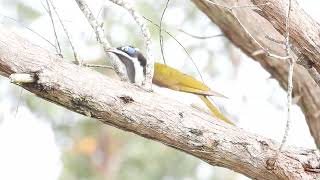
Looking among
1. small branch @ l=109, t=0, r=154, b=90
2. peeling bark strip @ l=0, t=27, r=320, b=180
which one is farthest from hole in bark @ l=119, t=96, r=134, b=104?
small branch @ l=109, t=0, r=154, b=90

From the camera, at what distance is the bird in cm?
234

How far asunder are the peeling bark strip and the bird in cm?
19

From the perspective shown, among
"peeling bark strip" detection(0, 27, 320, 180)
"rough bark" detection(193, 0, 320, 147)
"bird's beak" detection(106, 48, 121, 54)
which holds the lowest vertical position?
"peeling bark strip" detection(0, 27, 320, 180)

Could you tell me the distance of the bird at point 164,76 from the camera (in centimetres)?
234

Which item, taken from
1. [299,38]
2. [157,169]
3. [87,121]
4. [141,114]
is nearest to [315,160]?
[299,38]

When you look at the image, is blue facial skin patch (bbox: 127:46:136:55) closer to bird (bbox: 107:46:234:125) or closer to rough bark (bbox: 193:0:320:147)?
bird (bbox: 107:46:234:125)

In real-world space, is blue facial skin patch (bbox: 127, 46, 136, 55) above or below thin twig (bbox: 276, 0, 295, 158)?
above

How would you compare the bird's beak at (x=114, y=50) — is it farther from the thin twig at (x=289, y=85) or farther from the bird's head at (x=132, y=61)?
the thin twig at (x=289, y=85)

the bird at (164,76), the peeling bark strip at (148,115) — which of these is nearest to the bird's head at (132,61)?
the bird at (164,76)

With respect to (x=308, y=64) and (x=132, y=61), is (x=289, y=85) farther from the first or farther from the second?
(x=132, y=61)

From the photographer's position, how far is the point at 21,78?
198cm

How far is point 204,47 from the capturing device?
496cm

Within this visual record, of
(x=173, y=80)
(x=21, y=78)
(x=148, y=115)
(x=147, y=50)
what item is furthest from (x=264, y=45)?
(x=21, y=78)

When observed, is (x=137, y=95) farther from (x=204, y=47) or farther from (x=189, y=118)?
(x=204, y=47)
